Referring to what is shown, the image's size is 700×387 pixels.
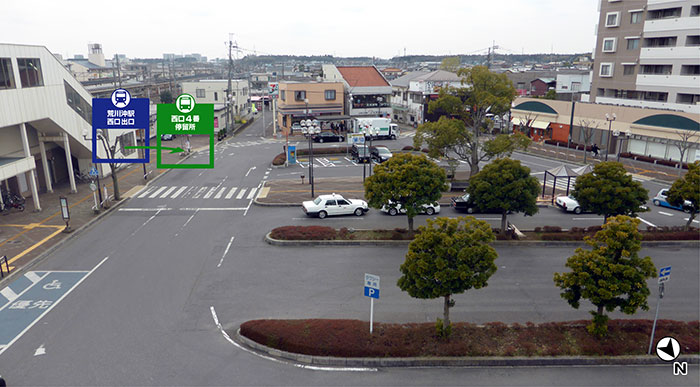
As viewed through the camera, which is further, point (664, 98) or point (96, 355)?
point (664, 98)

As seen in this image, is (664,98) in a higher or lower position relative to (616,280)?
higher

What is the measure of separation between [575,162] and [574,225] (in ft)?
72.1

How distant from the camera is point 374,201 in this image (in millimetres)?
26016

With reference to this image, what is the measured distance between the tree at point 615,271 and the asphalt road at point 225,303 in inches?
90.5

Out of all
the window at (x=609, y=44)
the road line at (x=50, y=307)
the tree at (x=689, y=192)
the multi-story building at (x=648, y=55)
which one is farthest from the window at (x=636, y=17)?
the road line at (x=50, y=307)

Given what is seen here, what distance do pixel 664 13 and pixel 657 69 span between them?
5954 millimetres

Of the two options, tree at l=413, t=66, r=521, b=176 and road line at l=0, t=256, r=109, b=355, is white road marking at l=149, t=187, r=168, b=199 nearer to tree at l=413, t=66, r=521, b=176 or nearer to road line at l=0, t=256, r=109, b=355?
road line at l=0, t=256, r=109, b=355

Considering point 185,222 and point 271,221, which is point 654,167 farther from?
point 185,222

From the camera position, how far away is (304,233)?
26.2 meters

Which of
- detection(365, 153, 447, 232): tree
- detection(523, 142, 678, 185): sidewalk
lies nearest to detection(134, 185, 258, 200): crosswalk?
detection(365, 153, 447, 232): tree

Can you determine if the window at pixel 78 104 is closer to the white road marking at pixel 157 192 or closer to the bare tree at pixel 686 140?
the white road marking at pixel 157 192

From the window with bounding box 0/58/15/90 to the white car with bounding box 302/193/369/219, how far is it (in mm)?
20189

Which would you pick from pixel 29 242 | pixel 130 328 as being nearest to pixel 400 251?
pixel 130 328

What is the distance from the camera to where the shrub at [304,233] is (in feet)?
84.8
